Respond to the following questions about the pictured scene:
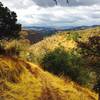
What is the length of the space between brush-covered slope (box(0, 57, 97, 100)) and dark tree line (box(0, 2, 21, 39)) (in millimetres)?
5894

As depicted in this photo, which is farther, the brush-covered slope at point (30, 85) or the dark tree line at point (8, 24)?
the dark tree line at point (8, 24)

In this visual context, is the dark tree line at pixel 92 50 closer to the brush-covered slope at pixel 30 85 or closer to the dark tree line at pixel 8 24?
the brush-covered slope at pixel 30 85

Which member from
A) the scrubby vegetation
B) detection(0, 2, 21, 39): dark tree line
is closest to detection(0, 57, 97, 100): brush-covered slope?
the scrubby vegetation

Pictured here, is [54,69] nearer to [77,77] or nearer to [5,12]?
[77,77]

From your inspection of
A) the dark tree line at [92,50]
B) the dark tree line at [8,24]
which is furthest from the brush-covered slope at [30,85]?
the dark tree line at [8,24]

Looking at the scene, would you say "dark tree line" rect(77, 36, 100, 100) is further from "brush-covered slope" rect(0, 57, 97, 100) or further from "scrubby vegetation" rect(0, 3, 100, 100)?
"brush-covered slope" rect(0, 57, 97, 100)

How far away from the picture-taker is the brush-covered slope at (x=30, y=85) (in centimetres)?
2552

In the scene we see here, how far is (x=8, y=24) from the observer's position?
116 feet

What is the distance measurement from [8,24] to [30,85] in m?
9.85

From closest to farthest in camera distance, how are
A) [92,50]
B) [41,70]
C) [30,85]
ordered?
[30,85] < [92,50] < [41,70]

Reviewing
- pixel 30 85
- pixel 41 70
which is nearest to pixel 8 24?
pixel 41 70

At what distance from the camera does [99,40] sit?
91.8ft

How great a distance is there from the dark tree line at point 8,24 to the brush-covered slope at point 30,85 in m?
5.89

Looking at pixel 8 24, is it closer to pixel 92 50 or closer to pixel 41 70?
pixel 41 70
